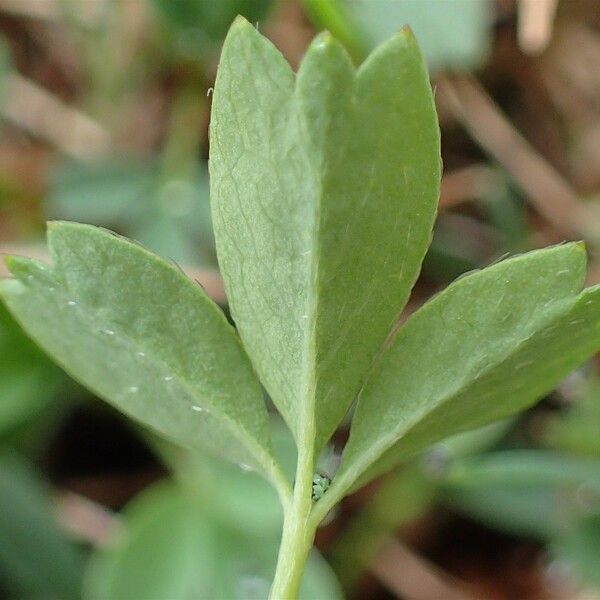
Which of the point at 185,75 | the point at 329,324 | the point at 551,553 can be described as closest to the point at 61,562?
the point at 551,553

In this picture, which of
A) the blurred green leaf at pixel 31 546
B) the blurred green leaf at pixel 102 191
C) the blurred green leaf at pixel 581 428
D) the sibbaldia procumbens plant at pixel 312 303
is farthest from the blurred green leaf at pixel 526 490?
the blurred green leaf at pixel 102 191

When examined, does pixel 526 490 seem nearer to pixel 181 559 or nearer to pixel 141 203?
pixel 181 559

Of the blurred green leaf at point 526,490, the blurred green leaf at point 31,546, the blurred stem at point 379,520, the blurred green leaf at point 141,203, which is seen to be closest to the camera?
the blurred green leaf at point 526,490

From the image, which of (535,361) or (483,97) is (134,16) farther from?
(535,361)

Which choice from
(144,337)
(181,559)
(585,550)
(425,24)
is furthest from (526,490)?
(144,337)

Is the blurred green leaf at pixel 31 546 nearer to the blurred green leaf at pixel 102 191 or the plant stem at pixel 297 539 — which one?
the blurred green leaf at pixel 102 191

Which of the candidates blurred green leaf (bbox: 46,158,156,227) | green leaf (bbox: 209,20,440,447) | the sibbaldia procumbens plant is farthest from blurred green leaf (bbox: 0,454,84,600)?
green leaf (bbox: 209,20,440,447)
